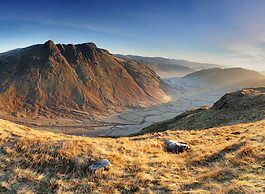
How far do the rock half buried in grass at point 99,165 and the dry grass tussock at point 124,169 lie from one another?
27 centimetres

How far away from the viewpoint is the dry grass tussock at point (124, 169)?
889 centimetres

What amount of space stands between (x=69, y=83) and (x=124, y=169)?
118775 millimetres

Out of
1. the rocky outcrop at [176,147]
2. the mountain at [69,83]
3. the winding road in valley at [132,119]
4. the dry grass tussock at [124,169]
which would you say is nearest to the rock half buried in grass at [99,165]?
→ the dry grass tussock at [124,169]

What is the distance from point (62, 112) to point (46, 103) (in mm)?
10016

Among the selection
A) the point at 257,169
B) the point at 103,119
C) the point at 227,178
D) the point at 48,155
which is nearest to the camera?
the point at 227,178

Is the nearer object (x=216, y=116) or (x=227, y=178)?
(x=227, y=178)

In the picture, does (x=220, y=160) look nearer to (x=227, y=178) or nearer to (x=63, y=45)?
(x=227, y=178)

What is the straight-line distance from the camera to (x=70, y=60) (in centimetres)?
14025

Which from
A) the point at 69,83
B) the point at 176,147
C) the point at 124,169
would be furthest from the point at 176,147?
the point at 69,83

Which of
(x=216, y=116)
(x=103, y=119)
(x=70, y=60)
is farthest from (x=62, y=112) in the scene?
(x=216, y=116)

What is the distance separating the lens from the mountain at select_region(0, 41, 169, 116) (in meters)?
108

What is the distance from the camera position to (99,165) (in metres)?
10.7

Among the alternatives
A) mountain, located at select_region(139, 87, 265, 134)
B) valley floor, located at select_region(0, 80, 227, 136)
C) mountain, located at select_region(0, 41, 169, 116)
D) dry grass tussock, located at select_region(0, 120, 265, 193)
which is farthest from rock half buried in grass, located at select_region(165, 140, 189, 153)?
mountain, located at select_region(0, 41, 169, 116)

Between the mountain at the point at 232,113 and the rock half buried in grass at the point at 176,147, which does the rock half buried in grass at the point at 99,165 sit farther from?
the mountain at the point at 232,113
